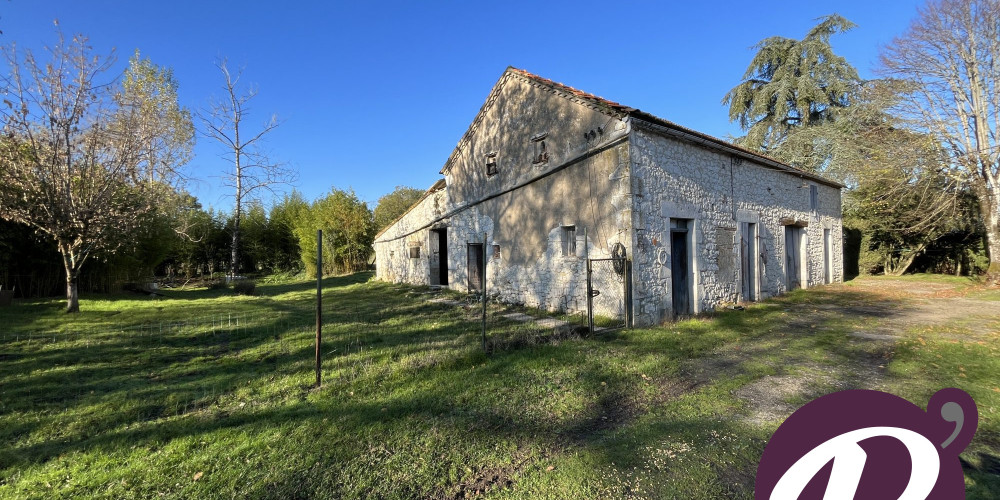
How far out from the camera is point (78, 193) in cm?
951

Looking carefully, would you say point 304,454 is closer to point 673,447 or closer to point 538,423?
point 538,423

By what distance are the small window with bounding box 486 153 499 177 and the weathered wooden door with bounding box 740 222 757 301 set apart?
269 inches

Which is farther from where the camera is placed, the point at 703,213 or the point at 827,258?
the point at 827,258

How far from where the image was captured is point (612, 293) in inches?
305

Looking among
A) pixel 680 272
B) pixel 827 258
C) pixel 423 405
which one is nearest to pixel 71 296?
pixel 423 405

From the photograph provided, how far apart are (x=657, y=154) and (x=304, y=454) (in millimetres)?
7710

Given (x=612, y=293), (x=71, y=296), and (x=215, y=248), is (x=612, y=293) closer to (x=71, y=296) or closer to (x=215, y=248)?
(x=71, y=296)

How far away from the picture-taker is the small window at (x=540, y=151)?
Result: 373 inches

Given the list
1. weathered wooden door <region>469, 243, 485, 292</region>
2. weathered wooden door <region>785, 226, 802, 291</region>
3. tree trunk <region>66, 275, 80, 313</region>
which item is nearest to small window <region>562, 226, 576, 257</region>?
weathered wooden door <region>469, 243, 485, 292</region>

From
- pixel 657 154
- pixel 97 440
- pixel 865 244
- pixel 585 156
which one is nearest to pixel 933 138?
pixel 865 244

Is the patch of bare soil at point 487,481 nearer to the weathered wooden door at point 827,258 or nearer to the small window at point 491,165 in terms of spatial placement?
the small window at point 491,165

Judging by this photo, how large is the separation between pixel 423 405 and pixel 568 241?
5.93m

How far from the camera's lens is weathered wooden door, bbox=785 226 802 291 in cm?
1235

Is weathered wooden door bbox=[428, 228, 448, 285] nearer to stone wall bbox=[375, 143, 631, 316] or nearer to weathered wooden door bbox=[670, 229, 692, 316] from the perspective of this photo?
stone wall bbox=[375, 143, 631, 316]
